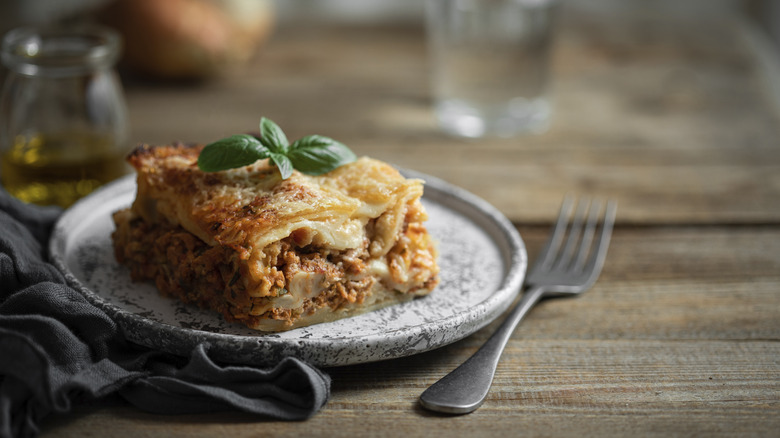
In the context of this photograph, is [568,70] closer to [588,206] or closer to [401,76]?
[401,76]

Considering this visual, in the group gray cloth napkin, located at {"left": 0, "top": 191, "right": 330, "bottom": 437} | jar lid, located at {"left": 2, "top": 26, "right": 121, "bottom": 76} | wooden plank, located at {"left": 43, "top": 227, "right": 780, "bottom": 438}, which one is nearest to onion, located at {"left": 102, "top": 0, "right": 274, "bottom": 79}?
jar lid, located at {"left": 2, "top": 26, "right": 121, "bottom": 76}

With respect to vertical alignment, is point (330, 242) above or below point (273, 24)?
above

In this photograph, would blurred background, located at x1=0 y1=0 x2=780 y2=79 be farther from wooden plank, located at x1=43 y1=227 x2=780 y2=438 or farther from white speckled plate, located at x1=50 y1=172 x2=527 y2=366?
wooden plank, located at x1=43 y1=227 x2=780 y2=438

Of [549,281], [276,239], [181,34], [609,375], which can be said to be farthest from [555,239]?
[181,34]

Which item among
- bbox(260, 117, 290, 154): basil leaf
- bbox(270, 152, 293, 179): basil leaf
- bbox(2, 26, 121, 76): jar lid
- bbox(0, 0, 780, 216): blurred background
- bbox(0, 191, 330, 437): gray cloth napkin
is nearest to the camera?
bbox(0, 191, 330, 437): gray cloth napkin

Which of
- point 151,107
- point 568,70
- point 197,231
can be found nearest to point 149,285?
point 197,231

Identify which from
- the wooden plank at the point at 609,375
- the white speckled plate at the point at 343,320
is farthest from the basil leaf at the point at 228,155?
the wooden plank at the point at 609,375
